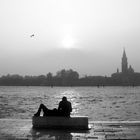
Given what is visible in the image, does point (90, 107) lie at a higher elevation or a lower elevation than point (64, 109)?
lower

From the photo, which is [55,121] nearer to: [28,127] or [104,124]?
[28,127]

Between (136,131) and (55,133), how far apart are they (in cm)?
296

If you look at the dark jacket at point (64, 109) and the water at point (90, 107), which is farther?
the water at point (90, 107)

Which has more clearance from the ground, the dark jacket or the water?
the dark jacket

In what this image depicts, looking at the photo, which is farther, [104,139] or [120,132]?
[120,132]

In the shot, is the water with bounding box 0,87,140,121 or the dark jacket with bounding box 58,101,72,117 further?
the water with bounding box 0,87,140,121

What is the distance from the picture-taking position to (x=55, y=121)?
13914 mm

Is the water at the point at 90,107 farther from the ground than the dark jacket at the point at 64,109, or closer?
closer

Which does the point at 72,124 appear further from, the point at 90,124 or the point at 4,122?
the point at 4,122

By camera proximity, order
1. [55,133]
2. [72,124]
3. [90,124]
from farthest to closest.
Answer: [90,124]
[72,124]
[55,133]

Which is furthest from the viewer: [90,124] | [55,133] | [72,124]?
[90,124]

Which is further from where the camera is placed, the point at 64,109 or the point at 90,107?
the point at 90,107

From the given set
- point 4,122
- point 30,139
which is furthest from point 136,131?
point 4,122

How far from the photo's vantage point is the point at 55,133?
12.5 m
